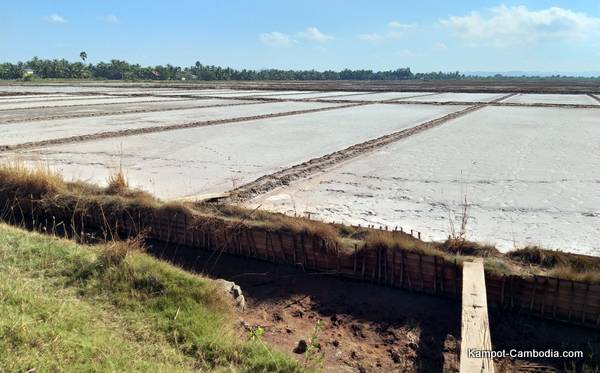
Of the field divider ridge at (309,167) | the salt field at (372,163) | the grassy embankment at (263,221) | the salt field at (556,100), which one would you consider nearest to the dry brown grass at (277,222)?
the grassy embankment at (263,221)

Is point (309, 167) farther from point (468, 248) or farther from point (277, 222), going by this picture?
point (468, 248)

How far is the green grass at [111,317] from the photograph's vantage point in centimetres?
247

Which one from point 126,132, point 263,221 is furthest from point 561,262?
point 126,132

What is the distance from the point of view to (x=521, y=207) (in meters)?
5.07

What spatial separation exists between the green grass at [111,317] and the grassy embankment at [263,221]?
102 cm

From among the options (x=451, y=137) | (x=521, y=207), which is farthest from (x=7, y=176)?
(x=451, y=137)

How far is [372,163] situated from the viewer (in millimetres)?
7473

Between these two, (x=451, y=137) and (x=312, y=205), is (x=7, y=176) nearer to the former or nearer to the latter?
(x=312, y=205)

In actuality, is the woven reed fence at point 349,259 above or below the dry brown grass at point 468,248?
below

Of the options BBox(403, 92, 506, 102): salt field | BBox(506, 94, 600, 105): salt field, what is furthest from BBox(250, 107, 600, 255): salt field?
BBox(403, 92, 506, 102): salt field

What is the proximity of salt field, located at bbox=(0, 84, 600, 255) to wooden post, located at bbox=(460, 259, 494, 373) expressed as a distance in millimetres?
984

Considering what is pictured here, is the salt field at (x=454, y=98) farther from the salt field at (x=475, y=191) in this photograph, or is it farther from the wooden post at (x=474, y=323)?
the wooden post at (x=474, y=323)

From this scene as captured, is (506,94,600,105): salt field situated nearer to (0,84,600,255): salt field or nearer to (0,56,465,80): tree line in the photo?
(0,84,600,255): salt field

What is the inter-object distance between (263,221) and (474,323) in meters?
2.15
